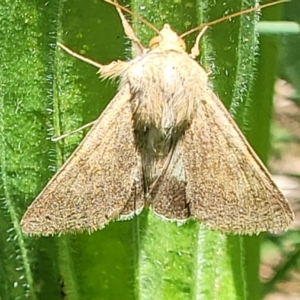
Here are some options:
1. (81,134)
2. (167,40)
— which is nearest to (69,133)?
(81,134)

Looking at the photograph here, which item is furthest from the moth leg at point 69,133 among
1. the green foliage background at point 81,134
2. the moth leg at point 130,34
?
the moth leg at point 130,34

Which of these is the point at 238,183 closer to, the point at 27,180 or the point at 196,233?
the point at 196,233

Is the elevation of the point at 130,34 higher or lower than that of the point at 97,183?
higher

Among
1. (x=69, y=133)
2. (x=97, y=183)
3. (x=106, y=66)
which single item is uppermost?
(x=106, y=66)

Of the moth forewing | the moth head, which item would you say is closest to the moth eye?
the moth head

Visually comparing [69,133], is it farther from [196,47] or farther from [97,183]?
[196,47]

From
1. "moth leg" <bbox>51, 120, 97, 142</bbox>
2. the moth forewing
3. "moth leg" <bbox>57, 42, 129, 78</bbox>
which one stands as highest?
"moth leg" <bbox>57, 42, 129, 78</bbox>

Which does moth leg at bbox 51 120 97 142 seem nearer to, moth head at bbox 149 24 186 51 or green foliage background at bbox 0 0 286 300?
green foliage background at bbox 0 0 286 300

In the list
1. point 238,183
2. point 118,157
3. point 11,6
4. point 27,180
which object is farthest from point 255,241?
point 11,6

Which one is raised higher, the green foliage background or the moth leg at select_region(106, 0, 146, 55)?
the moth leg at select_region(106, 0, 146, 55)
